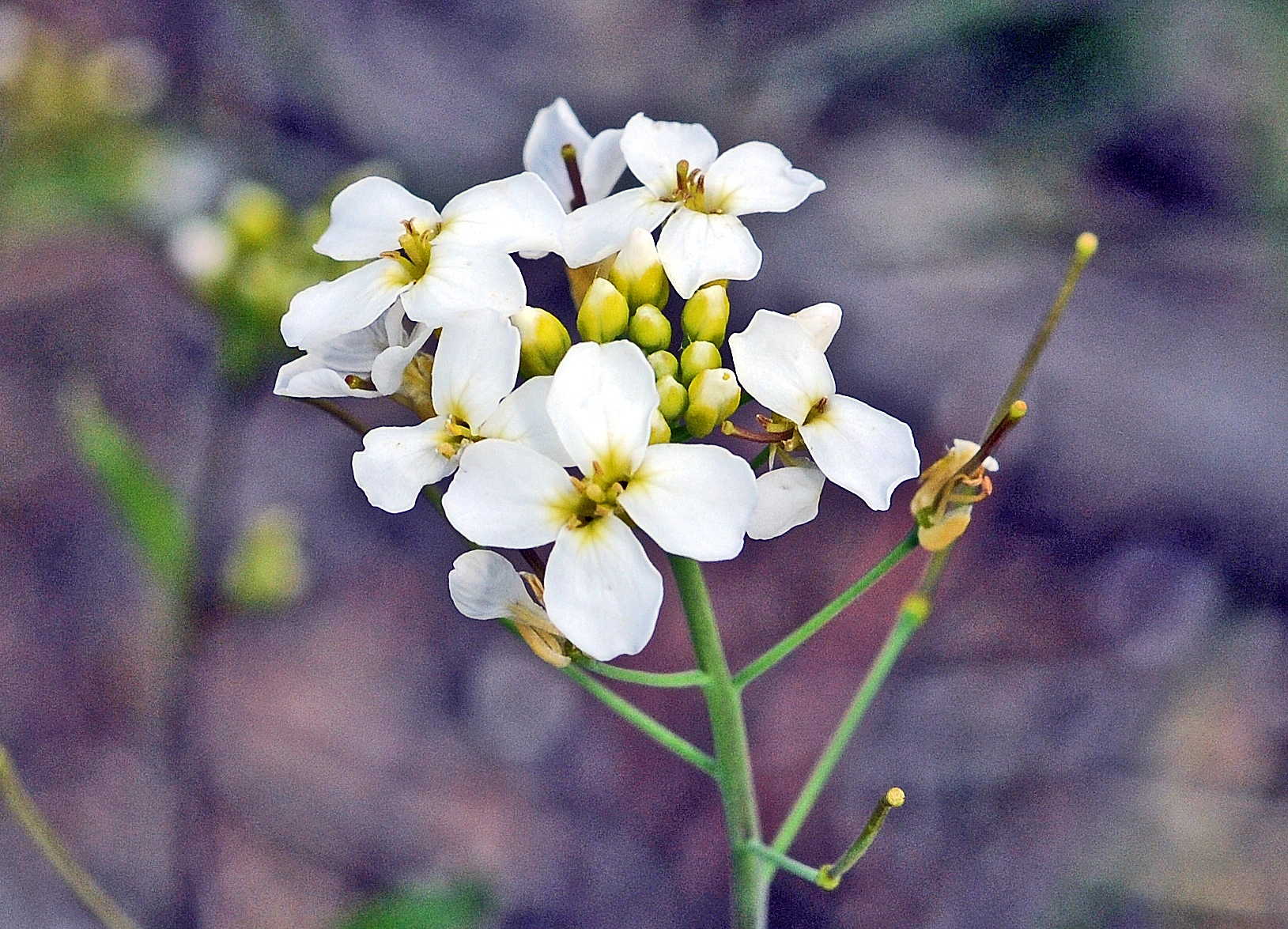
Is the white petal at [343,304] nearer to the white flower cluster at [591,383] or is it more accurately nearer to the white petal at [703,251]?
the white flower cluster at [591,383]

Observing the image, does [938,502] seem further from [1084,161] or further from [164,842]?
[1084,161]

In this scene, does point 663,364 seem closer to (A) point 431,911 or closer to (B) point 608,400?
(B) point 608,400

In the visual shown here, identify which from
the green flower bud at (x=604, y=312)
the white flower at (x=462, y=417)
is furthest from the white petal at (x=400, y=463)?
the green flower bud at (x=604, y=312)

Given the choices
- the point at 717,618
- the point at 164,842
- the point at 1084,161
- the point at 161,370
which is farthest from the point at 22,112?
the point at 1084,161

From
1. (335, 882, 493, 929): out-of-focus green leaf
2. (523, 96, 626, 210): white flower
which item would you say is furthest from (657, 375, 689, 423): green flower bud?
(335, 882, 493, 929): out-of-focus green leaf

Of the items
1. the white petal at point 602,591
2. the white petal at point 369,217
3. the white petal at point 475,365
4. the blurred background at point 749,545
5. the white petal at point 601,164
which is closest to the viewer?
the white petal at point 602,591

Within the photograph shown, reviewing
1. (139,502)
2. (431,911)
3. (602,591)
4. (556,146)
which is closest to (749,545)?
(431,911)

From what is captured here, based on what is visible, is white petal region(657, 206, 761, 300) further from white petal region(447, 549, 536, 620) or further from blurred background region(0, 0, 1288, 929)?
blurred background region(0, 0, 1288, 929)
